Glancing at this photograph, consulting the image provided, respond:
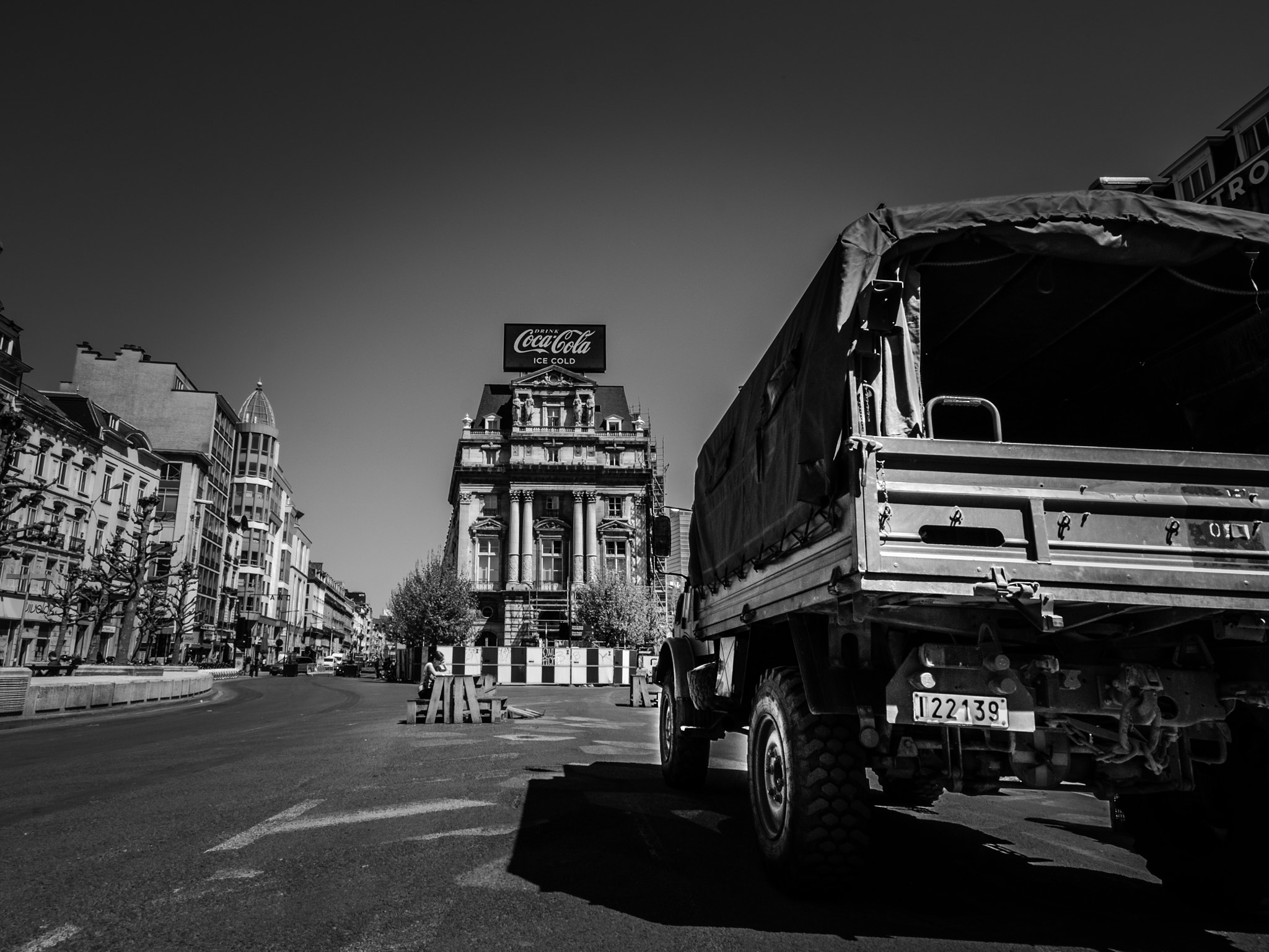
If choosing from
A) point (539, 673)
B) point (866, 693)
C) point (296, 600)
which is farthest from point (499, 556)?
point (296, 600)

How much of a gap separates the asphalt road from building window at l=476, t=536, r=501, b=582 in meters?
58.4

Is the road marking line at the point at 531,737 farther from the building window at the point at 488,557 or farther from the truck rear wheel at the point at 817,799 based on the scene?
the building window at the point at 488,557

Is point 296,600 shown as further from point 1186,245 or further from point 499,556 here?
point 1186,245

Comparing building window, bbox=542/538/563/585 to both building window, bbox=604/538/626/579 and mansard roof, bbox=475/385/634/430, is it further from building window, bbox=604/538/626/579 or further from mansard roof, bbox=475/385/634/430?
mansard roof, bbox=475/385/634/430

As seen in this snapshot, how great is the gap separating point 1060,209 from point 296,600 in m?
137

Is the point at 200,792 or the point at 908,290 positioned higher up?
the point at 908,290

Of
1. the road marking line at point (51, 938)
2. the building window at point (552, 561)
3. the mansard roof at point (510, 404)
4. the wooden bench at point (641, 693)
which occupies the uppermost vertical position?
the mansard roof at point (510, 404)

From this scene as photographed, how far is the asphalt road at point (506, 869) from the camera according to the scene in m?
3.93

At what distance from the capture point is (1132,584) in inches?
149

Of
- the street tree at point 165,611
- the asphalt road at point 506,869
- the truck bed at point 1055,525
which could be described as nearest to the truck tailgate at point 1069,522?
the truck bed at point 1055,525

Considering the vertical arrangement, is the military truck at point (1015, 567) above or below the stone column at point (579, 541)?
below

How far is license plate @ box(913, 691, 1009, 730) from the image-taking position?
149 inches

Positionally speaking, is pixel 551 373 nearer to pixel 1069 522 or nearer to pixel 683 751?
pixel 683 751

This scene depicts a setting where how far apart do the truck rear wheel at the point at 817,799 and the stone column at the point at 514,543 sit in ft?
206
